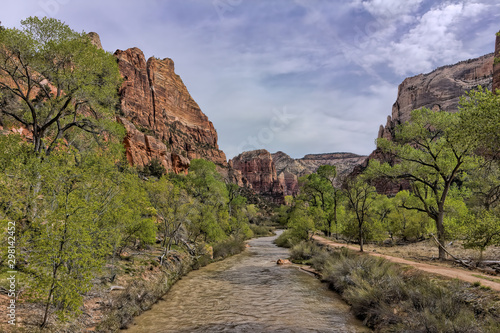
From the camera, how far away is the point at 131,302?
41.3 ft

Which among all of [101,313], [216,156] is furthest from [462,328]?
[216,156]

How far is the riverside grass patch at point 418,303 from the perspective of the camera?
26.7ft

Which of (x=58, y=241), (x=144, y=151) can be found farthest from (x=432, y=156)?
(x=144, y=151)

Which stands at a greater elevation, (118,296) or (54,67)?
(54,67)

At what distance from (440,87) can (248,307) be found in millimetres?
163042

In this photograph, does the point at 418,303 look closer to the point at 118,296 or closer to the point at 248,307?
the point at 248,307

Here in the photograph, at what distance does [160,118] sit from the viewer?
10306 cm

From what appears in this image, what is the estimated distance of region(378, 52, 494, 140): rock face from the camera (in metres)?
120

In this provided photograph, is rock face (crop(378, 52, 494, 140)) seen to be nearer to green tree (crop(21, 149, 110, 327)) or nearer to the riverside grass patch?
the riverside grass patch

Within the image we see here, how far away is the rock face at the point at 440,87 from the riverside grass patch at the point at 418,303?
123 metres

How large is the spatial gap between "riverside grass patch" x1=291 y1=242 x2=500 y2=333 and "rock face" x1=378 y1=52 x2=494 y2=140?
122753 mm

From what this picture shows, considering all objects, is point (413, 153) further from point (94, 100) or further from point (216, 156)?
point (216, 156)

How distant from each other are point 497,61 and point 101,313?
1981 cm

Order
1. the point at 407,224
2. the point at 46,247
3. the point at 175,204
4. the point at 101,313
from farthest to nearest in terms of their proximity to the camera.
Answer: the point at 407,224 → the point at 175,204 → the point at 101,313 → the point at 46,247
